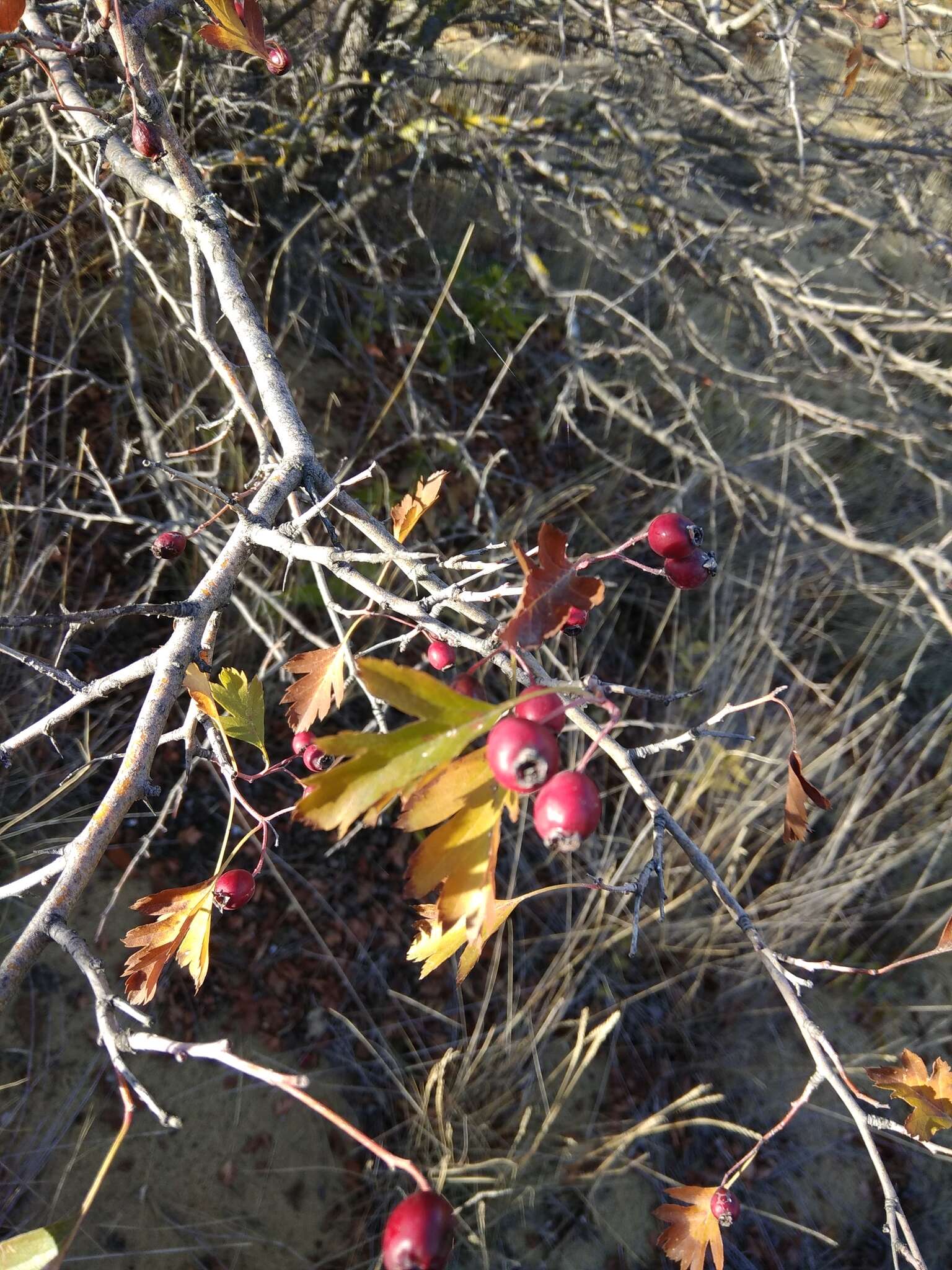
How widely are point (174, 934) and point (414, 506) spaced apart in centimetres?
68

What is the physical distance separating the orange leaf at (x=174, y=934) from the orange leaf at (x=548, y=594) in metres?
0.52

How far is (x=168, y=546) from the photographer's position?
3.97ft

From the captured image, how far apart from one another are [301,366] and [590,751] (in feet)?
10.1

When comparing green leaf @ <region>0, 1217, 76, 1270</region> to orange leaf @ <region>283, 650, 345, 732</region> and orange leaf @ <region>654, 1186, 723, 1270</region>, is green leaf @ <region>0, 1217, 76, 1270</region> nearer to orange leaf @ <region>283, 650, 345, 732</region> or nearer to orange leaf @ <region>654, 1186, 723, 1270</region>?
orange leaf @ <region>283, 650, 345, 732</region>

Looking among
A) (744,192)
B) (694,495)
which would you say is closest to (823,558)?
(694,495)

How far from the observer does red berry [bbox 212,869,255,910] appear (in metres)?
1.09

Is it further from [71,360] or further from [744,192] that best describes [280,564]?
[744,192]

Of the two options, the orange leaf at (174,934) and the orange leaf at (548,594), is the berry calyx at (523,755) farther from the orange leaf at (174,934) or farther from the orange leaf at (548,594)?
the orange leaf at (174,934)

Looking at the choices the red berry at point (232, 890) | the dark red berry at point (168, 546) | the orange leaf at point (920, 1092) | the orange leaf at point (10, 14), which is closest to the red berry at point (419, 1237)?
the red berry at point (232, 890)

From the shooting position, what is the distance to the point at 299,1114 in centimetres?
272

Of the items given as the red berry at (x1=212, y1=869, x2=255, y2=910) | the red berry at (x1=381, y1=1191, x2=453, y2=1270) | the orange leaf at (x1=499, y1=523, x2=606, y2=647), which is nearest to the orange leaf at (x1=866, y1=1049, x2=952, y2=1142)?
the red berry at (x1=381, y1=1191, x2=453, y2=1270)

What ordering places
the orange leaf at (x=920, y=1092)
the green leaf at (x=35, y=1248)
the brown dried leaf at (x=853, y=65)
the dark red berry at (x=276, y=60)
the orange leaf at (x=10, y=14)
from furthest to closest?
the brown dried leaf at (x=853, y=65) < the dark red berry at (x=276, y=60) < the orange leaf at (x=10, y=14) < the orange leaf at (x=920, y=1092) < the green leaf at (x=35, y=1248)

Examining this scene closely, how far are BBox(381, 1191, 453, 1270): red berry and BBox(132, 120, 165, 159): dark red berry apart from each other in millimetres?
1482

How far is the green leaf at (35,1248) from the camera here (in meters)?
0.61
